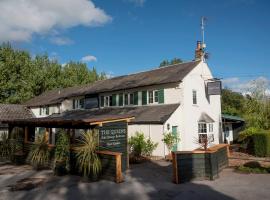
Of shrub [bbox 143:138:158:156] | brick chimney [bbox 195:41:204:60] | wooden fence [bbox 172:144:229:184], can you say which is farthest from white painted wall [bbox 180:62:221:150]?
wooden fence [bbox 172:144:229:184]

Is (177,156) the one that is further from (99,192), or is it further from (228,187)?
(99,192)

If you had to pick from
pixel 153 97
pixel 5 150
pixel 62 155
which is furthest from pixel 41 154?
pixel 153 97

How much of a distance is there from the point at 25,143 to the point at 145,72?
15929 mm

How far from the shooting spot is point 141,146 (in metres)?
18.5

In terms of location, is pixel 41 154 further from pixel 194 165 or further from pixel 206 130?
pixel 206 130

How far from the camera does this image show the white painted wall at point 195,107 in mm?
21203

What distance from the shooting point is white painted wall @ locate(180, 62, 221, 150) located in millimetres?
21203

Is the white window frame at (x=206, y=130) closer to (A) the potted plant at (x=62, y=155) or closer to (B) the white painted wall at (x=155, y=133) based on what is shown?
(B) the white painted wall at (x=155, y=133)

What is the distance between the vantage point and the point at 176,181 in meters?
10.6

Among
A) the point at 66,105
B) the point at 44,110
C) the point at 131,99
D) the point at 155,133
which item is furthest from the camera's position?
the point at 44,110

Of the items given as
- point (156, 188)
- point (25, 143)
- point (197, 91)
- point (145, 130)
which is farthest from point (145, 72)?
point (156, 188)

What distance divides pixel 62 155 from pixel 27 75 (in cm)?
3555

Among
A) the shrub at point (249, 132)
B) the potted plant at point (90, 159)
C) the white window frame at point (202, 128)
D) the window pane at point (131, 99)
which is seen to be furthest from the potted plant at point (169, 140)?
the potted plant at point (90, 159)

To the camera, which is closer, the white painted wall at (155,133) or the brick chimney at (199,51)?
the white painted wall at (155,133)
